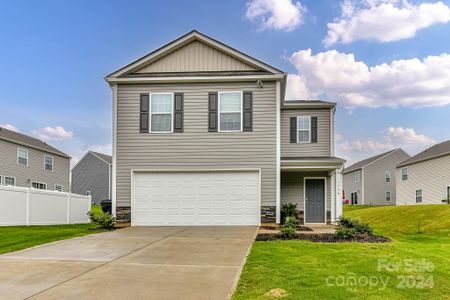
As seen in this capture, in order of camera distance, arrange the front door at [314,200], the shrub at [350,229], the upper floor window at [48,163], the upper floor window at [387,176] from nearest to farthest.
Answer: the shrub at [350,229], the front door at [314,200], the upper floor window at [48,163], the upper floor window at [387,176]

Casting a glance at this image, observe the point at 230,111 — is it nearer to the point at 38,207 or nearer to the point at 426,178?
the point at 38,207

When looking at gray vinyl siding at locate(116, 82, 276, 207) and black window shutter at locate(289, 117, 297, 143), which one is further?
black window shutter at locate(289, 117, 297, 143)

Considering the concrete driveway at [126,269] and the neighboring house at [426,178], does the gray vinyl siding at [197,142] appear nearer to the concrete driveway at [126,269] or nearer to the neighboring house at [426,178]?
the concrete driveway at [126,269]

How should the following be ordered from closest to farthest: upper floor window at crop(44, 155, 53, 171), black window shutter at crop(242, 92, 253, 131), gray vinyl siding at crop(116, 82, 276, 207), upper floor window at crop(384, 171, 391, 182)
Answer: gray vinyl siding at crop(116, 82, 276, 207), black window shutter at crop(242, 92, 253, 131), upper floor window at crop(44, 155, 53, 171), upper floor window at crop(384, 171, 391, 182)

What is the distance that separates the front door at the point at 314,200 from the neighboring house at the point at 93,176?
3223 cm

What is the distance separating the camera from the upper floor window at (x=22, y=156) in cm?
2994

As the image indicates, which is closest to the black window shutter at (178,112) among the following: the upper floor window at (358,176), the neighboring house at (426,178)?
the neighboring house at (426,178)

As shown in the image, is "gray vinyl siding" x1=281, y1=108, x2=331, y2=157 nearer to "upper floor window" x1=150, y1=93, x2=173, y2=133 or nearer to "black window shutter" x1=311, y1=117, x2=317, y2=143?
"black window shutter" x1=311, y1=117, x2=317, y2=143

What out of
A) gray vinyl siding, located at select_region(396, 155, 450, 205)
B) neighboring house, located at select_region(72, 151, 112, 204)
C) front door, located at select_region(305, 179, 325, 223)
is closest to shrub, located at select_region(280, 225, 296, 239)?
front door, located at select_region(305, 179, 325, 223)

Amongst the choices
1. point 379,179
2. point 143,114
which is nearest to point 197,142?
point 143,114

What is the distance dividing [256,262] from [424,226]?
1632 centimetres

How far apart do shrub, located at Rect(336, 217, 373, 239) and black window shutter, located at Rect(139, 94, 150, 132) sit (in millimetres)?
8389

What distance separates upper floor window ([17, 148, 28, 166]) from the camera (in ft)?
98.2

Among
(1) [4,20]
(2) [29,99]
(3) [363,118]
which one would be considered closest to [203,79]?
(1) [4,20]
